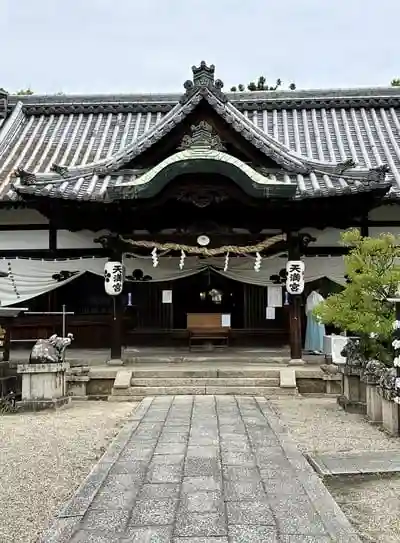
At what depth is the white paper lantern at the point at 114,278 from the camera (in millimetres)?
12695

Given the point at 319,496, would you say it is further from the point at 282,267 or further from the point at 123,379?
the point at 282,267

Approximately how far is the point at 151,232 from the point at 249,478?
28.4 feet

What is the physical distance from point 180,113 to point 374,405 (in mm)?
7995

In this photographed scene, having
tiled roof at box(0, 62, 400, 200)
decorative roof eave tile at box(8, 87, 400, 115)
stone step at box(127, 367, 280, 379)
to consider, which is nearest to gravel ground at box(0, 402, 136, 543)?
stone step at box(127, 367, 280, 379)

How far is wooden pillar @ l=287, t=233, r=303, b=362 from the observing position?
40.4 ft

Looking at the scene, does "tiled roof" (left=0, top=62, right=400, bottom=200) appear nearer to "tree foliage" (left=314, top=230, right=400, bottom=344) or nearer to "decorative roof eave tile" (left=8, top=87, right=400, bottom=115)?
"decorative roof eave tile" (left=8, top=87, right=400, bottom=115)

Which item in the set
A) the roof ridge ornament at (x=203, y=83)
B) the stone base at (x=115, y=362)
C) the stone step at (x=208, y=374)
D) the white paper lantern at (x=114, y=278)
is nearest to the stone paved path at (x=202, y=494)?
the stone step at (x=208, y=374)

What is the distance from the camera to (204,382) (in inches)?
444

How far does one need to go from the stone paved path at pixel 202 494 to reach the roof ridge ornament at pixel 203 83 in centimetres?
869

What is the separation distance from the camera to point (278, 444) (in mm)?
6973

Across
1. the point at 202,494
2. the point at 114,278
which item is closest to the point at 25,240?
the point at 114,278

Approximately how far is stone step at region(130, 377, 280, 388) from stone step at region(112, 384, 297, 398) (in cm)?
13

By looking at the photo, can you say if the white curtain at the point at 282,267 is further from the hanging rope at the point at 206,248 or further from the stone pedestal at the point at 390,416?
the stone pedestal at the point at 390,416

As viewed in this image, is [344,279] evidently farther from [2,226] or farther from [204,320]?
[2,226]
